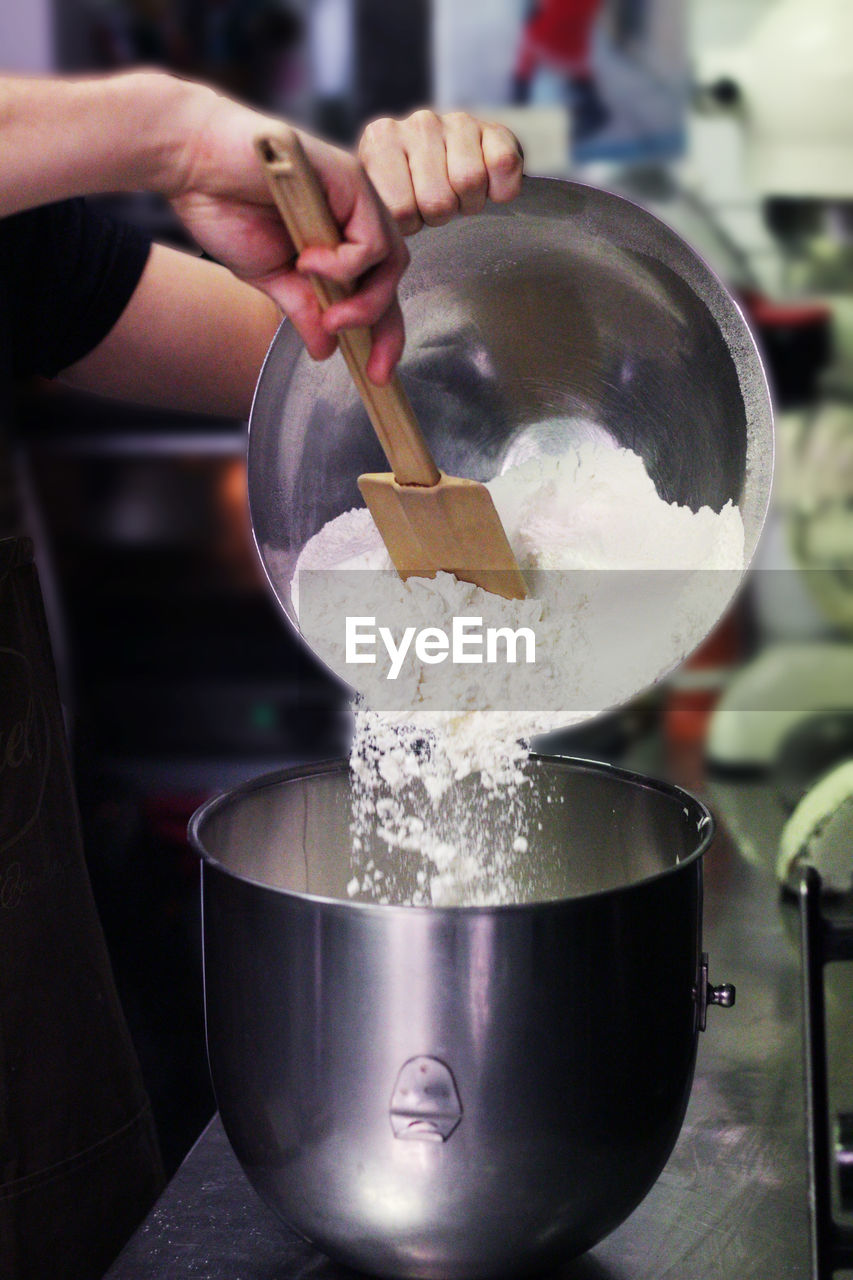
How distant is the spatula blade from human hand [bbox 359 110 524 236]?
0.14m

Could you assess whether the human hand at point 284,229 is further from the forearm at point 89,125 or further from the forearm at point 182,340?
the forearm at point 182,340

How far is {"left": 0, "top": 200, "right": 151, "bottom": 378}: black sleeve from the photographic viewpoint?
2.82 feet

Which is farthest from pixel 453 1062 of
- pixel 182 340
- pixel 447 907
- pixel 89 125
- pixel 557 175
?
pixel 557 175

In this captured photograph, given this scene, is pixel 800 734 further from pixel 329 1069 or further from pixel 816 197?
pixel 329 1069

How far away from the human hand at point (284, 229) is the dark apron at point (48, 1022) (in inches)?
10.0

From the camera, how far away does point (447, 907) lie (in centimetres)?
50

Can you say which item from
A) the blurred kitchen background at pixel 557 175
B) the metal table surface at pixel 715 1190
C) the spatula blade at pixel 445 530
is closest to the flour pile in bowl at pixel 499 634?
the spatula blade at pixel 445 530

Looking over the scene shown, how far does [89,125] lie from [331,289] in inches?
4.8

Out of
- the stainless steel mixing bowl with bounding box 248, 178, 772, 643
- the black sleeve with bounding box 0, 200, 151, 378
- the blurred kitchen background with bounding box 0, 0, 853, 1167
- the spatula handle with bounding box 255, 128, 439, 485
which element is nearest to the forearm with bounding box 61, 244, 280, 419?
the black sleeve with bounding box 0, 200, 151, 378

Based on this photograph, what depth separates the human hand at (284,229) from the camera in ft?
1.82

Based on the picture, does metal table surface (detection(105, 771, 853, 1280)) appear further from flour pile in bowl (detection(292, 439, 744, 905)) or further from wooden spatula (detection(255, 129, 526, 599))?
wooden spatula (detection(255, 129, 526, 599))

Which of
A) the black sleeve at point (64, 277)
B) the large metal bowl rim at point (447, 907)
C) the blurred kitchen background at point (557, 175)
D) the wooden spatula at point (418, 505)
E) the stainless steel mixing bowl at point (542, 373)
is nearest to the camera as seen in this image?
the large metal bowl rim at point (447, 907)

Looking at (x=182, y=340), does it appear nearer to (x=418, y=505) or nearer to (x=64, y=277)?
(x=64, y=277)

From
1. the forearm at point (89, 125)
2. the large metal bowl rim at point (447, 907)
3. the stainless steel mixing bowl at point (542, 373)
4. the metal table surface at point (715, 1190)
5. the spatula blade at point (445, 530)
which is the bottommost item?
the metal table surface at point (715, 1190)
